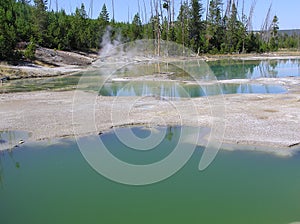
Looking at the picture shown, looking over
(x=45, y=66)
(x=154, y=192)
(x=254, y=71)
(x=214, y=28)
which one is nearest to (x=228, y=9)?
(x=214, y=28)

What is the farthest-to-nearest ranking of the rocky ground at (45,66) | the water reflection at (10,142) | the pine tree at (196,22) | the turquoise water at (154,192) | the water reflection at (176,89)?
the pine tree at (196,22), the rocky ground at (45,66), the water reflection at (176,89), the water reflection at (10,142), the turquoise water at (154,192)

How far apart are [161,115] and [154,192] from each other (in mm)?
5740

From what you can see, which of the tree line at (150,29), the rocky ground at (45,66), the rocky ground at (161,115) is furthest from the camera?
the tree line at (150,29)

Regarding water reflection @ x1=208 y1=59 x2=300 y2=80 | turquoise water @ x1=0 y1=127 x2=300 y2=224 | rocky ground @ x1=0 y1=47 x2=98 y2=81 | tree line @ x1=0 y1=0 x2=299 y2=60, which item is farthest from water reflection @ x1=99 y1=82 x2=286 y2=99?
tree line @ x1=0 y1=0 x2=299 y2=60

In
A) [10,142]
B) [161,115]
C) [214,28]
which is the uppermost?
[214,28]

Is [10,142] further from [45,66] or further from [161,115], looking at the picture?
[45,66]

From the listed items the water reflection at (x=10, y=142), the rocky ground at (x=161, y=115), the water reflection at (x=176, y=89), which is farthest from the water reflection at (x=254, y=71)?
the water reflection at (x=10, y=142)

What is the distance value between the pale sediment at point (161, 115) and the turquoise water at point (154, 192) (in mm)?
1394

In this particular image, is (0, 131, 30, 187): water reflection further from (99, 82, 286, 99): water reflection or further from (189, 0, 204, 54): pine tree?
(189, 0, 204, 54): pine tree

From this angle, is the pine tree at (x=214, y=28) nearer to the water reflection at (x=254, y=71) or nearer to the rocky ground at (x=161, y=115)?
the water reflection at (x=254, y=71)

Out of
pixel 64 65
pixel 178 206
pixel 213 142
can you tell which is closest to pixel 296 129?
pixel 213 142

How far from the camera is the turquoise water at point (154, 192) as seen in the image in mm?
6074

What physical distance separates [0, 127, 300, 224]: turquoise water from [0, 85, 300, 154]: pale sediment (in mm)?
1394

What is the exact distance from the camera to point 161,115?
41.3ft
